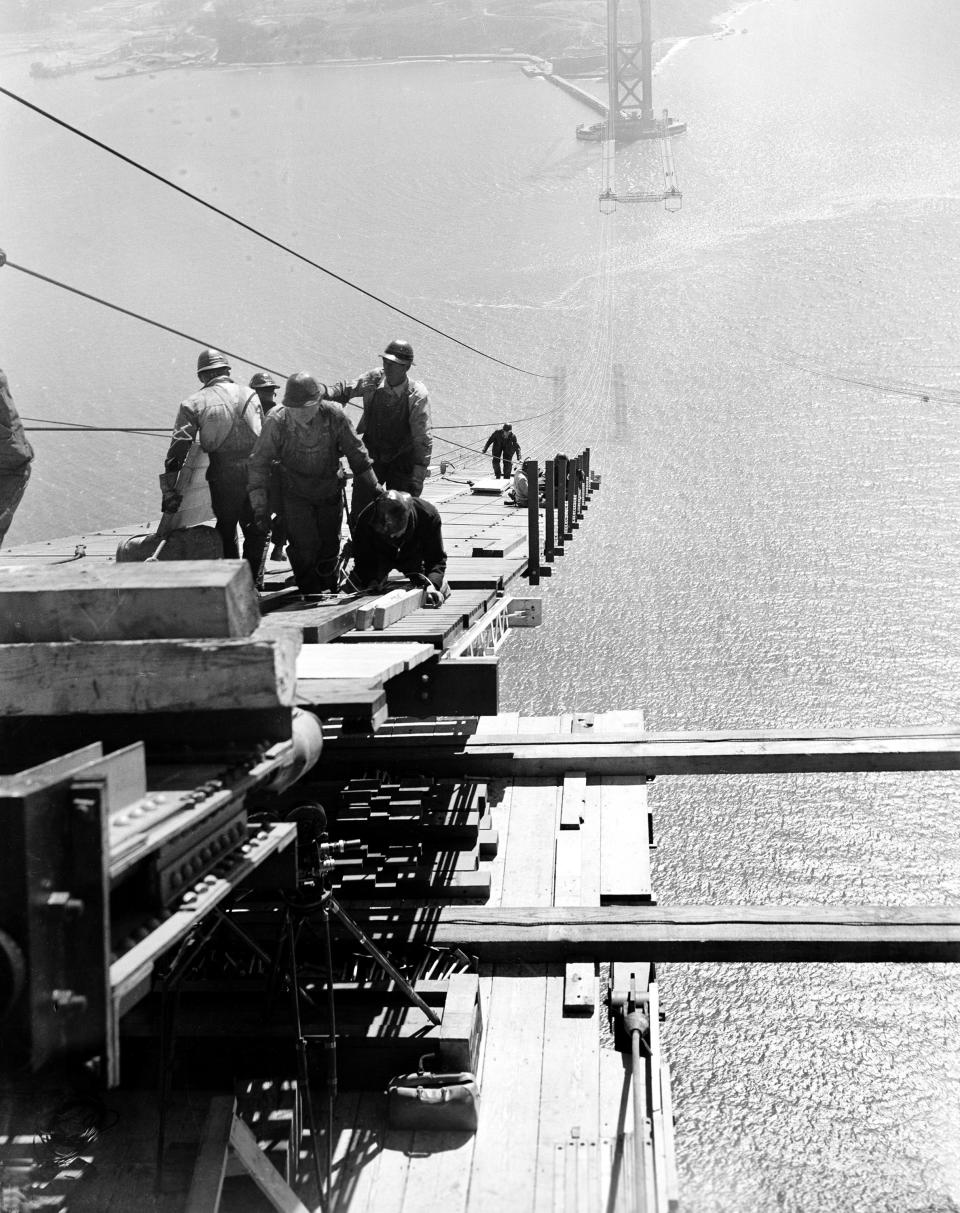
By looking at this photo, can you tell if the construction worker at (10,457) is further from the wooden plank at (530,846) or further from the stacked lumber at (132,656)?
the stacked lumber at (132,656)

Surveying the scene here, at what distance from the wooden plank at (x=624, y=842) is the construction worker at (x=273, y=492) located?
146 inches

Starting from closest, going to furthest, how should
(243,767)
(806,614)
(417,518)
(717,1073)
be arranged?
1. (243,767)
2. (417,518)
3. (717,1073)
4. (806,614)

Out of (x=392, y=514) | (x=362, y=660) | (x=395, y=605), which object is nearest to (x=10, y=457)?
(x=392, y=514)

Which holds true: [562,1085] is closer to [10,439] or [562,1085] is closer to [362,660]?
[362,660]

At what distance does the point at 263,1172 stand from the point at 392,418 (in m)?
6.69

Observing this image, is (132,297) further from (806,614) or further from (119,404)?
(806,614)

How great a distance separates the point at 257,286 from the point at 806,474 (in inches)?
1218

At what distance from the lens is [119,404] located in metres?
65.6

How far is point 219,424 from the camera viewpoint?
436 inches

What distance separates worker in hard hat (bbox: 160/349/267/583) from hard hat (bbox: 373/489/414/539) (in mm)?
1526

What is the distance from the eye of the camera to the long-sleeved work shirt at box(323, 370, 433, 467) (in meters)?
11.9

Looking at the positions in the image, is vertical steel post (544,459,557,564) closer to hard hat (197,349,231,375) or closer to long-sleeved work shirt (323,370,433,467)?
long-sleeved work shirt (323,370,433,467)

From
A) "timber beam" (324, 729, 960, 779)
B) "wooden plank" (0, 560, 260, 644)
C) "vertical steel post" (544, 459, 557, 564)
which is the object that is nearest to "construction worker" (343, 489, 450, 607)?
"timber beam" (324, 729, 960, 779)

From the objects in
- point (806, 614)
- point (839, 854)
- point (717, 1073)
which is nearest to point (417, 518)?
point (717, 1073)
